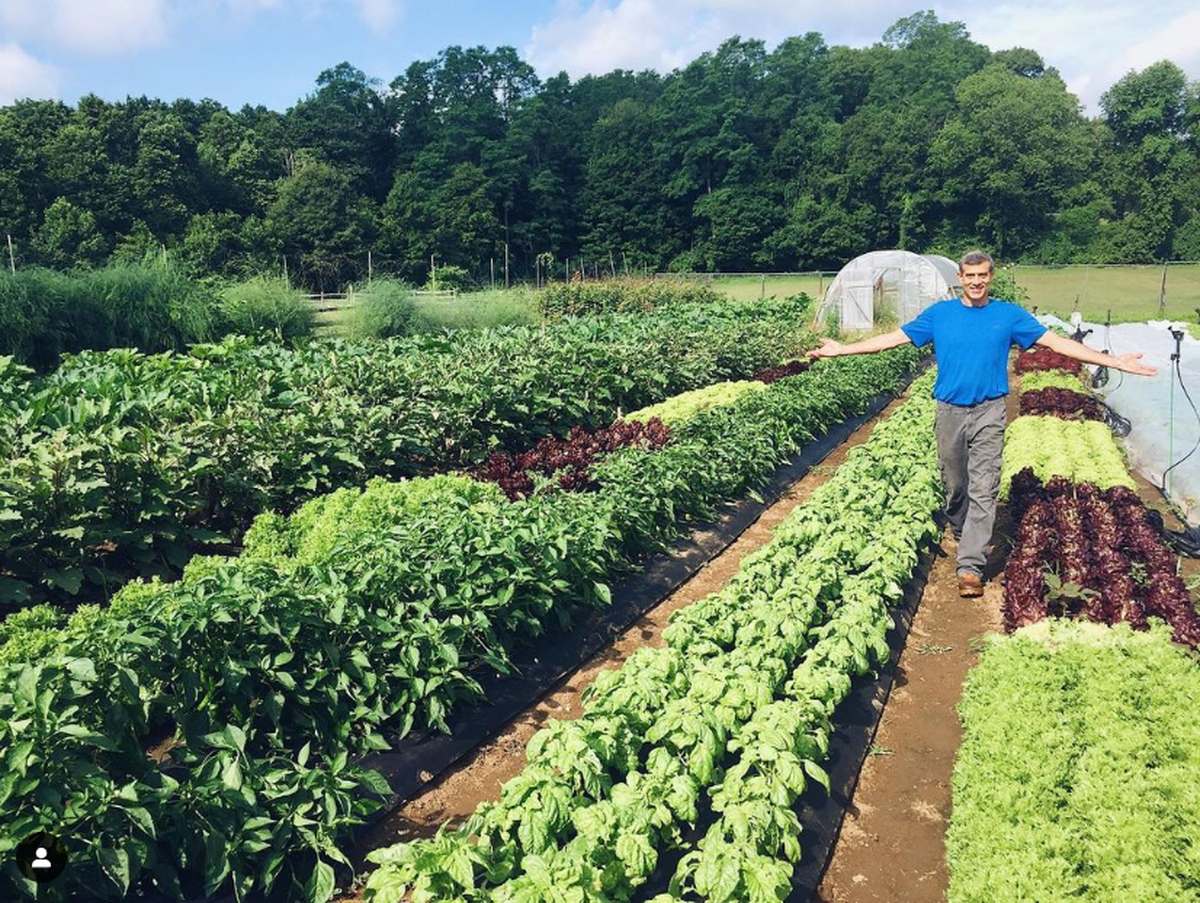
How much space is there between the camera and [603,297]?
21344 millimetres

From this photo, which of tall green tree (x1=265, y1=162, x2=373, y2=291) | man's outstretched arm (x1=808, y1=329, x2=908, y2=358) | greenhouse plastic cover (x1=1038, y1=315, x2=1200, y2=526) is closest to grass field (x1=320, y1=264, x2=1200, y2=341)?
greenhouse plastic cover (x1=1038, y1=315, x2=1200, y2=526)

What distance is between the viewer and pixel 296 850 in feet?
9.47

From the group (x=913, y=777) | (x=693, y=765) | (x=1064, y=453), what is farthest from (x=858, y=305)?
(x=693, y=765)

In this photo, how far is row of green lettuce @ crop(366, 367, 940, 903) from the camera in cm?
233

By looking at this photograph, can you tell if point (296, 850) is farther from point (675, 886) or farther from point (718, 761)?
point (718, 761)

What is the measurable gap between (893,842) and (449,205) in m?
49.6

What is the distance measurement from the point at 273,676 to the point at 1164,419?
31.0ft

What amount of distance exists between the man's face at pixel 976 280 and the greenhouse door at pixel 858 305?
60.2 ft

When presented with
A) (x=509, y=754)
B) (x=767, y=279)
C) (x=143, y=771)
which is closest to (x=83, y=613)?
(x=143, y=771)

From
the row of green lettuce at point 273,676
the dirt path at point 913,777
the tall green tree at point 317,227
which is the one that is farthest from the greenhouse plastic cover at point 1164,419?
the tall green tree at point 317,227

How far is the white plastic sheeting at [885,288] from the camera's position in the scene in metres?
22.3

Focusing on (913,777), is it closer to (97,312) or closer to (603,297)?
(97,312)

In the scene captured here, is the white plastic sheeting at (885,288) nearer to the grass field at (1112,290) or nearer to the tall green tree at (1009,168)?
the grass field at (1112,290)

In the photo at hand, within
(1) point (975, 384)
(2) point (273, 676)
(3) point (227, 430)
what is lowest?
(2) point (273, 676)
